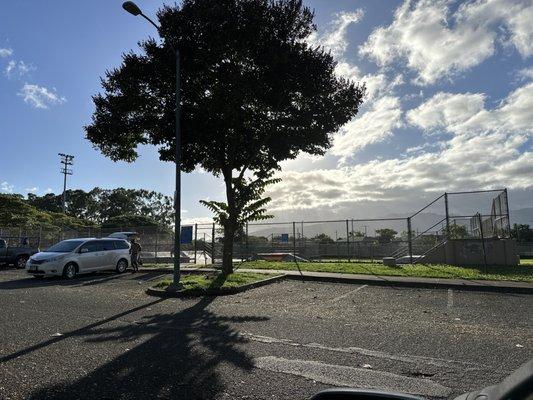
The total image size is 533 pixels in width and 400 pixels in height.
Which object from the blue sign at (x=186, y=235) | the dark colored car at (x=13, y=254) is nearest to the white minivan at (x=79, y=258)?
the blue sign at (x=186, y=235)

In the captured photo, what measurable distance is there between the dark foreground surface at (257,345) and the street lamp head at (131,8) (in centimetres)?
869

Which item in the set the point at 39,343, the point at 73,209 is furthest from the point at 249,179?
the point at 73,209

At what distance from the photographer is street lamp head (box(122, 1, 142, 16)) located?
13.3 metres

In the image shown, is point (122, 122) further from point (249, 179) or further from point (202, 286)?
point (202, 286)

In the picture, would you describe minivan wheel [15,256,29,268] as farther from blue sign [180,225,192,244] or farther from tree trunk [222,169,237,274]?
tree trunk [222,169,237,274]

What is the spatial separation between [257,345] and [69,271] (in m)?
14.1

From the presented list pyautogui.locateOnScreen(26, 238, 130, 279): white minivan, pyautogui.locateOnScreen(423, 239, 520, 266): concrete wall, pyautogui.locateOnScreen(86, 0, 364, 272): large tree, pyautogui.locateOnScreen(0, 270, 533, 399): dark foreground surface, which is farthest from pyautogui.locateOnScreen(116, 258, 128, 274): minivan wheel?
pyautogui.locateOnScreen(423, 239, 520, 266): concrete wall

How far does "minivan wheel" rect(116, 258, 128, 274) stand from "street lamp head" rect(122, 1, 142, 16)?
11697 millimetres

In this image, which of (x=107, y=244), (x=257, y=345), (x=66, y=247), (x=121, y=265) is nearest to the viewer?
(x=257, y=345)

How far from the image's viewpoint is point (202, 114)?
16500 mm

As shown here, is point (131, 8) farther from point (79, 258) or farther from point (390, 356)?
point (390, 356)

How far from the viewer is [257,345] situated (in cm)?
665

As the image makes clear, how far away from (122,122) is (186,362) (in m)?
15.6

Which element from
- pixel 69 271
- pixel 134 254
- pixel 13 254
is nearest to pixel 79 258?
pixel 69 271
